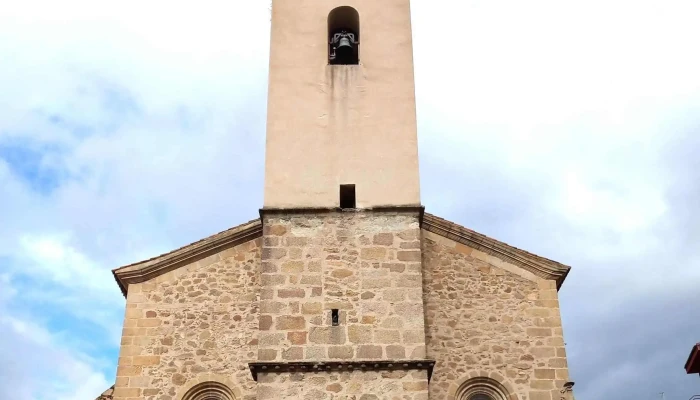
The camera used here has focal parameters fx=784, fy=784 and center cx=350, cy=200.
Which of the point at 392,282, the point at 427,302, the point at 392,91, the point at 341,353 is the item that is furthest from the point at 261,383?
the point at 392,91

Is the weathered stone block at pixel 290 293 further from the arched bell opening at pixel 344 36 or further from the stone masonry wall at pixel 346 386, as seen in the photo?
the arched bell opening at pixel 344 36

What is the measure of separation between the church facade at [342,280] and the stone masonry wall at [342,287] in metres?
0.02

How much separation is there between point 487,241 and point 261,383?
4.44m

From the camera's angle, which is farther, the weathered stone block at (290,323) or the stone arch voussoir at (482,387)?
the stone arch voussoir at (482,387)

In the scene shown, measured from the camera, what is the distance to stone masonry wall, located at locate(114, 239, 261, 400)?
1125 centimetres

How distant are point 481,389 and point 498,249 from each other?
2191mm

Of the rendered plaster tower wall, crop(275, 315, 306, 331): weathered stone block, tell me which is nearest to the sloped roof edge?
the rendered plaster tower wall

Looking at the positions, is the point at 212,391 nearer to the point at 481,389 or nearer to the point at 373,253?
the point at 373,253

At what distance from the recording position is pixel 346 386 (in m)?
9.65

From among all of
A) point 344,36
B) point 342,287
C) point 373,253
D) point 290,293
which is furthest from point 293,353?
point 344,36

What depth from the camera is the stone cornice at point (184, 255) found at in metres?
12.0

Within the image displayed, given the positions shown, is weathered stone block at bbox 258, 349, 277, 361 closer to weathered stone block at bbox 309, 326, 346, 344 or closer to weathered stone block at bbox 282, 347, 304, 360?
weathered stone block at bbox 282, 347, 304, 360

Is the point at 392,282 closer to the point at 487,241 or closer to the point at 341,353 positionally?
the point at 341,353

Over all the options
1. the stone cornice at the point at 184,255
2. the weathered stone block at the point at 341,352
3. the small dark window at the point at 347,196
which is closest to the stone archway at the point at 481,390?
the weathered stone block at the point at 341,352
